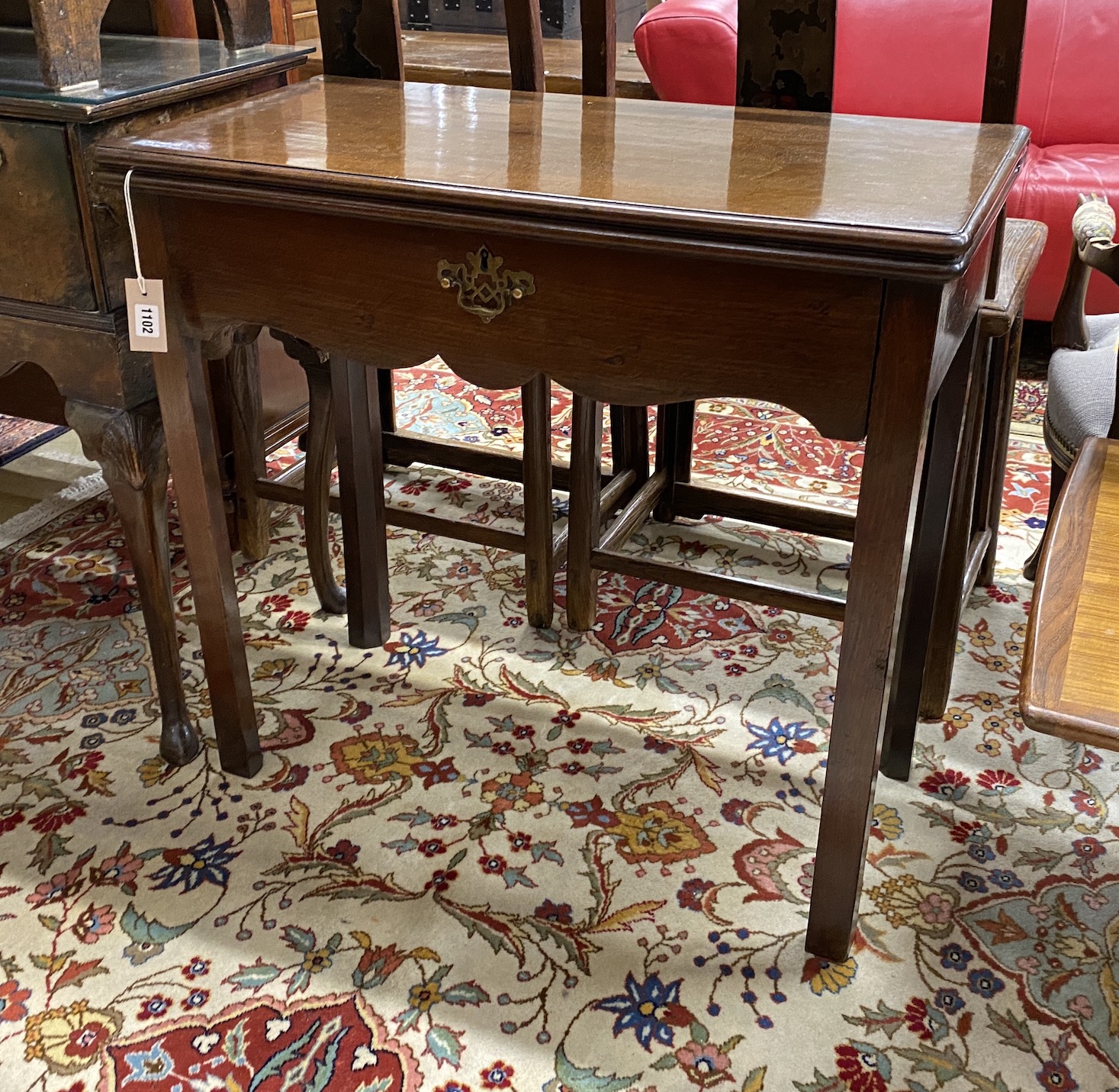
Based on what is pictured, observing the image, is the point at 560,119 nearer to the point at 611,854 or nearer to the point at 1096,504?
the point at 1096,504

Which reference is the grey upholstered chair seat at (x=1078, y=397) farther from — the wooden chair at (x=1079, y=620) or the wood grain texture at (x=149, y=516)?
the wood grain texture at (x=149, y=516)

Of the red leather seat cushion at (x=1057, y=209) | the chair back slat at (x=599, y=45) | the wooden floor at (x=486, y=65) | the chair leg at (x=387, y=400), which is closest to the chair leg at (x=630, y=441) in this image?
the chair leg at (x=387, y=400)

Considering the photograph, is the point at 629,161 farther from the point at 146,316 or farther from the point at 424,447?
the point at 424,447

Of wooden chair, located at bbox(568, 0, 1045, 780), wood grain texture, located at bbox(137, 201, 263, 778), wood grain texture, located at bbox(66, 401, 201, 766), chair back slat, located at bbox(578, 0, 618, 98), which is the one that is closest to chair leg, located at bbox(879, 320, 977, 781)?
wooden chair, located at bbox(568, 0, 1045, 780)

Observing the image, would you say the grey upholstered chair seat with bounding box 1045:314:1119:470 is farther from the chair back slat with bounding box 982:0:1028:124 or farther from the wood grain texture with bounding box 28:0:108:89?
the wood grain texture with bounding box 28:0:108:89

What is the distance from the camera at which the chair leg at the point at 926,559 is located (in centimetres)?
155

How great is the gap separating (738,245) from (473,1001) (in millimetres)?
959

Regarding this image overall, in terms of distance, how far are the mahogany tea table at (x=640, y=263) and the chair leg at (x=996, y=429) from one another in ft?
1.20

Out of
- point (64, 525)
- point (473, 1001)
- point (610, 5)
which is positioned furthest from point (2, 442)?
point (473, 1001)

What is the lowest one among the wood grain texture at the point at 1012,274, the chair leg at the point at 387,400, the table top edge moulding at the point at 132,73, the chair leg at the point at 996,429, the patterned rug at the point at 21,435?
the patterned rug at the point at 21,435

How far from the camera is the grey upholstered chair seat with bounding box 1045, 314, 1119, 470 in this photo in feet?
5.88

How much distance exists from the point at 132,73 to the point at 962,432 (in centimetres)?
128

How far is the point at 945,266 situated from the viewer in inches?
40.9

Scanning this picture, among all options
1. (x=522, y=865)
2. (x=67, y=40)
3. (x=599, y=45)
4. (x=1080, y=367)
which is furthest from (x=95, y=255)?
(x=1080, y=367)
